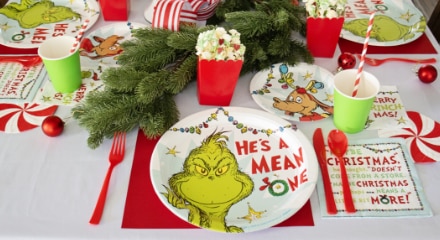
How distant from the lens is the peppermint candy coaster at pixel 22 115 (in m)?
0.85

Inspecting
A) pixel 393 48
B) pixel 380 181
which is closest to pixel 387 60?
pixel 393 48

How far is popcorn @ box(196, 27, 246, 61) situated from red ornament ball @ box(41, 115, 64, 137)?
1.00 feet

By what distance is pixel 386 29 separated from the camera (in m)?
1.15

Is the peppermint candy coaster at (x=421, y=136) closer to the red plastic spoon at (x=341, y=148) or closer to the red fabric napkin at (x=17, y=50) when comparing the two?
the red plastic spoon at (x=341, y=148)

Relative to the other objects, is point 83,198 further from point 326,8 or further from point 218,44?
point 326,8

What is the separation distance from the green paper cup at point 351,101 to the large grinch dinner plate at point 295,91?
48mm

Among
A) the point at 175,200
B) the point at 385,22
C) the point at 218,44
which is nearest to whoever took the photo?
the point at 175,200

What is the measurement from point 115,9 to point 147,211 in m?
0.62

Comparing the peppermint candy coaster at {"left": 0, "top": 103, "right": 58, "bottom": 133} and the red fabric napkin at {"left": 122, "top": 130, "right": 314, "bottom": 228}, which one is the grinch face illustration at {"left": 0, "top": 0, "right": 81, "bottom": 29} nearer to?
the peppermint candy coaster at {"left": 0, "top": 103, "right": 58, "bottom": 133}

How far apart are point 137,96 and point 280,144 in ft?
0.99

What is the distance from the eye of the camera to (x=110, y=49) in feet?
3.43

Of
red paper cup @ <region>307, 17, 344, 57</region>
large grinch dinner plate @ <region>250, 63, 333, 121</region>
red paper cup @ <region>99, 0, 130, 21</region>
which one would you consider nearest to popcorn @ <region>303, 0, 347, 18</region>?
red paper cup @ <region>307, 17, 344, 57</region>

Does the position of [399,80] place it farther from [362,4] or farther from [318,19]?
[362,4]

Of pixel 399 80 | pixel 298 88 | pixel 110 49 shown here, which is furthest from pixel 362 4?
pixel 110 49
